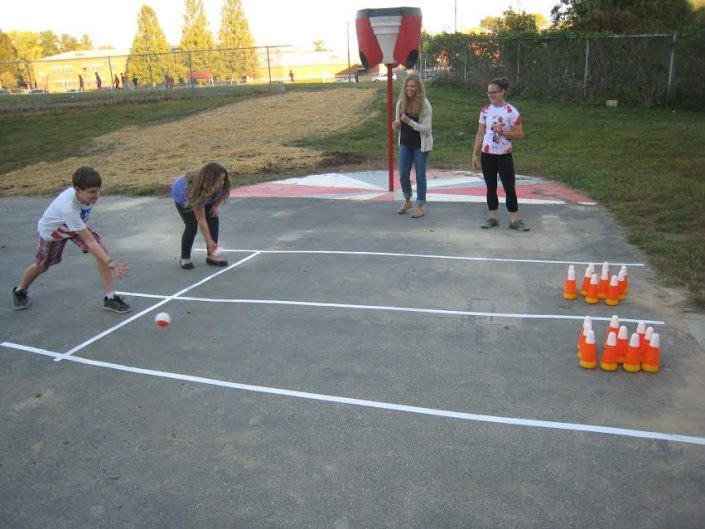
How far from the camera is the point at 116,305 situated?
5.71 m

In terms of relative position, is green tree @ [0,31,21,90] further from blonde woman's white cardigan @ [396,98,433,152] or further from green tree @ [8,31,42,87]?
blonde woman's white cardigan @ [396,98,433,152]

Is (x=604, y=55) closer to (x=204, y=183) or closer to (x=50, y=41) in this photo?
(x=204, y=183)

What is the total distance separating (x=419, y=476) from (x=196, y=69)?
110 feet

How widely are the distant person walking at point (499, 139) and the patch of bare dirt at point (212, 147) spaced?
6348 millimetres

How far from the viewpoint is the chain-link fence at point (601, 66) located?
62.6 feet

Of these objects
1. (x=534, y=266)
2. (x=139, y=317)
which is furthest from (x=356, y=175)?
(x=139, y=317)

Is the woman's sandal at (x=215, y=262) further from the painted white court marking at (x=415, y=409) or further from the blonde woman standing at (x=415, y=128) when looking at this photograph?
the blonde woman standing at (x=415, y=128)

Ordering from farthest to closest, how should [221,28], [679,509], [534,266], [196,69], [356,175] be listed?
[221,28]
[196,69]
[356,175]
[534,266]
[679,509]

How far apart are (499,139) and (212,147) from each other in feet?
38.4

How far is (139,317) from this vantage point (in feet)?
18.3

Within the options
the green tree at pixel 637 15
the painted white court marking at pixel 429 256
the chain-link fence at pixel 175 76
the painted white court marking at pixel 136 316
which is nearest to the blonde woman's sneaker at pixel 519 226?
the painted white court marking at pixel 429 256

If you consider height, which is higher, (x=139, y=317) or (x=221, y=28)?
(x=221, y=28)

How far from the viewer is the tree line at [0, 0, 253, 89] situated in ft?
111

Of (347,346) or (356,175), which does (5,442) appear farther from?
(356,175)
